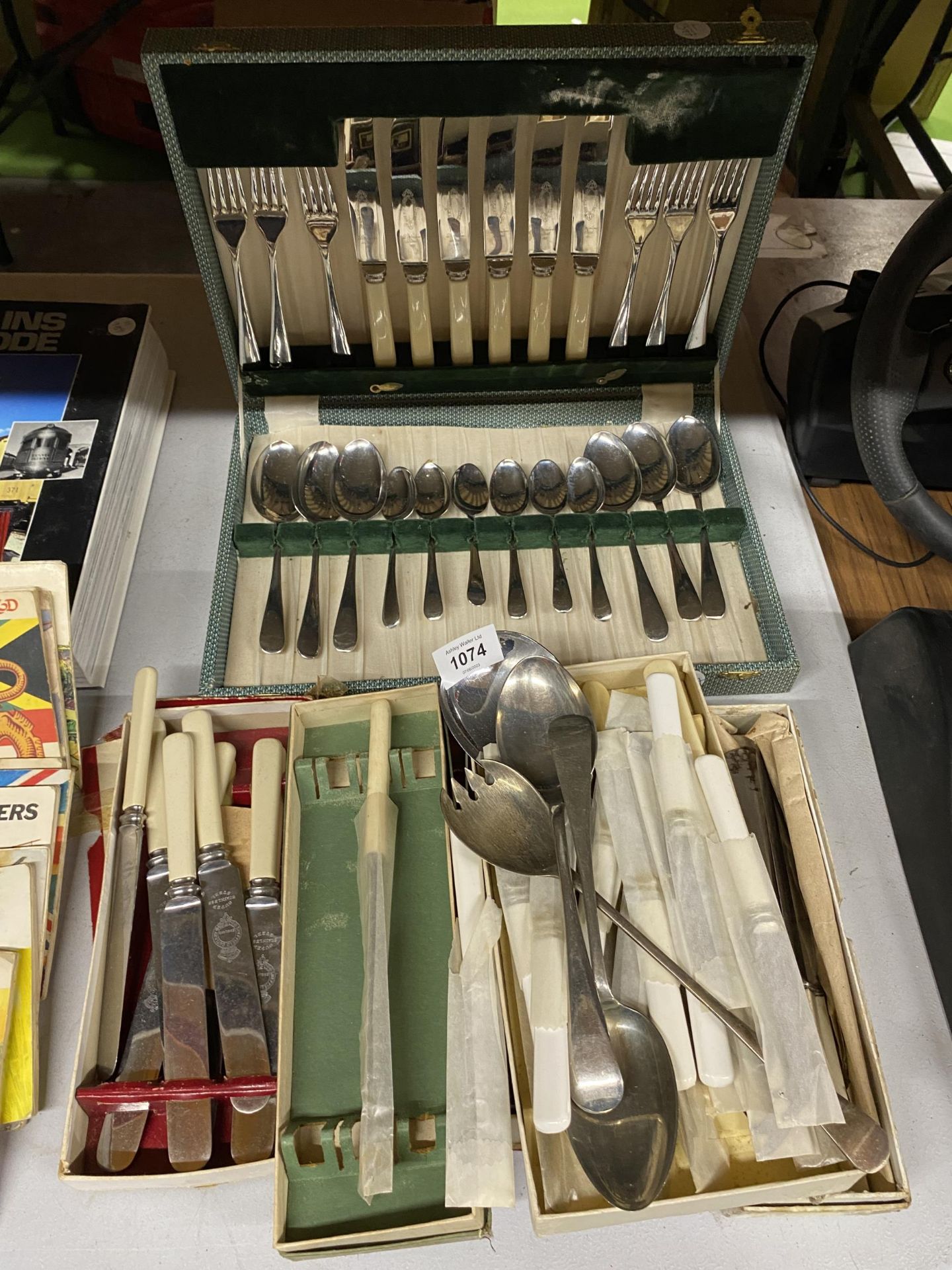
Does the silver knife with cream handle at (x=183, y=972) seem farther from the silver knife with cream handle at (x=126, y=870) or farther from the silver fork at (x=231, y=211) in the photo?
the silver fork at (x=231, y=211)

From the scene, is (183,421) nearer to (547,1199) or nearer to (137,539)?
(137,539)

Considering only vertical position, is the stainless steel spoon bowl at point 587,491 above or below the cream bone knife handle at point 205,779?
above

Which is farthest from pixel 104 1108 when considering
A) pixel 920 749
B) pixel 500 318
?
pixel 500 318

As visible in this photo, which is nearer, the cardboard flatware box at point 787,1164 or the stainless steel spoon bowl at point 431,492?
the cardboard flatware box at point 787,1164

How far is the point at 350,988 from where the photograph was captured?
718 mm

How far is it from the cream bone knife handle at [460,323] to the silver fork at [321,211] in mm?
133

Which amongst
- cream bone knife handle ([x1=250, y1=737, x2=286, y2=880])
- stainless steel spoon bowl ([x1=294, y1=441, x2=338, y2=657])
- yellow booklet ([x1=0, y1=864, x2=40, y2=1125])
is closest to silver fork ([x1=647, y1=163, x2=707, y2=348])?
stainless steel spoon bowl ([x1=294, y1=441, x2=338, y2=657])

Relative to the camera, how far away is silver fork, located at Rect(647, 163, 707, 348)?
909mm

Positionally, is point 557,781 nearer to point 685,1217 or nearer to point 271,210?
point 685,1217

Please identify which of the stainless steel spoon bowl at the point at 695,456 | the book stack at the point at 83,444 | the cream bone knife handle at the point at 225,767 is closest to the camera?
the cream bone knife handle at the point at 225,767

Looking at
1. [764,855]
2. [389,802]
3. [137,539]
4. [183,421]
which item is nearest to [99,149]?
[183,421]

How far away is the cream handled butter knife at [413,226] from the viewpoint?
872 millimetres

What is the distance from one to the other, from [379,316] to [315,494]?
215 mm

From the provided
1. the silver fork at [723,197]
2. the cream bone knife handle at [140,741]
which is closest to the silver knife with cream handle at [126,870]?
the cream bone knife handle at [140,741]
